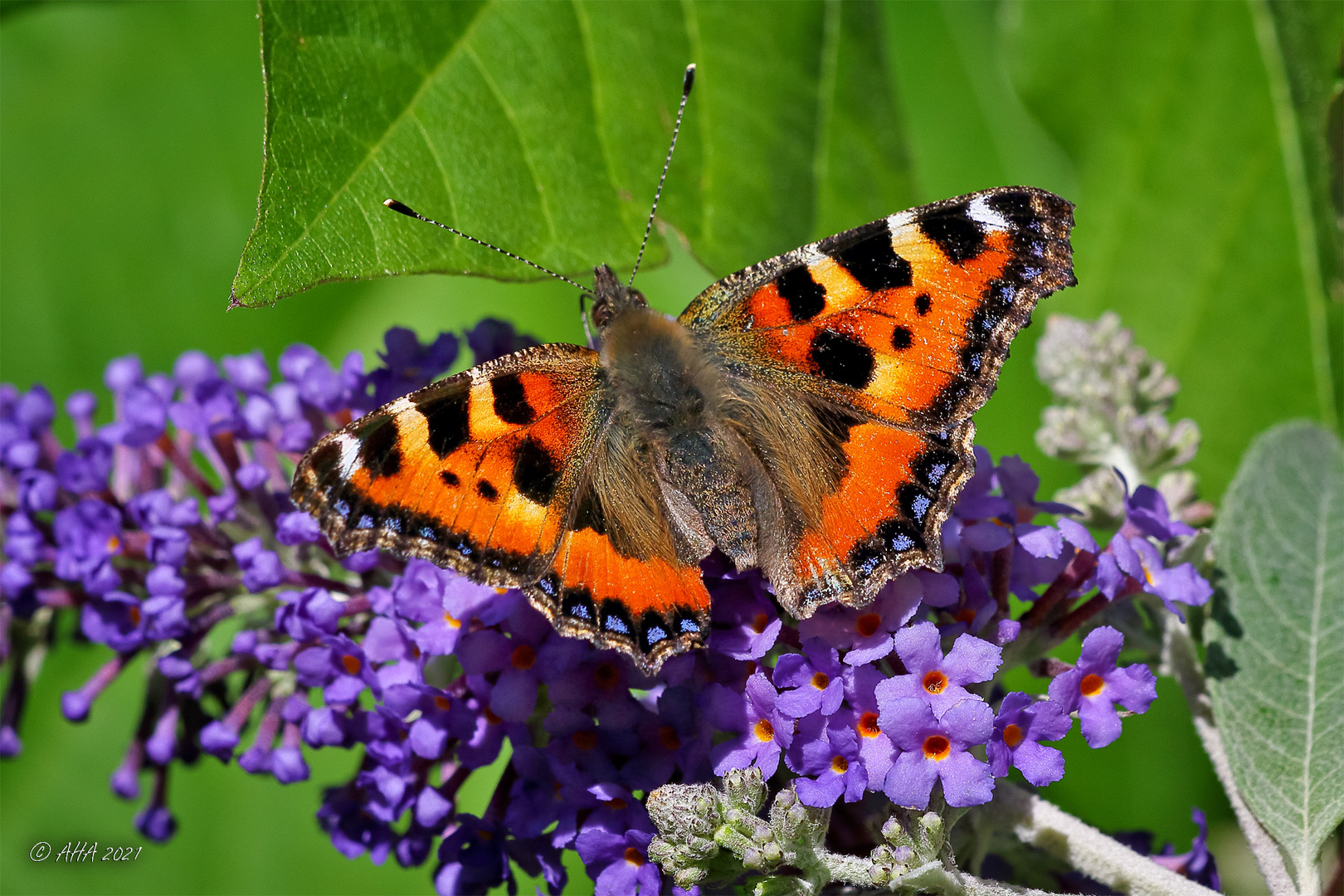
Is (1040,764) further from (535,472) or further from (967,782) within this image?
(535,472)

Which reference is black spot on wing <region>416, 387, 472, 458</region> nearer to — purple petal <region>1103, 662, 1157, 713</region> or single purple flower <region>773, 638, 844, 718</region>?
single purple flower <region>773, 638, 844, 718</region>

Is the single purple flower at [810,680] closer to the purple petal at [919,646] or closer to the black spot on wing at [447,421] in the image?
the purple petal at [919,646]

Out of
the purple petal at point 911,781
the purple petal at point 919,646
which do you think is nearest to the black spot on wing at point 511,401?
the purple petal at point 919,646

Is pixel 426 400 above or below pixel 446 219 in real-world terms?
below

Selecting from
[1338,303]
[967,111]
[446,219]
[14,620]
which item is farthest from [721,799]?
[967,111]

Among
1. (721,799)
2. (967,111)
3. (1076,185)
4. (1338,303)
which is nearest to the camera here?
(721,799)

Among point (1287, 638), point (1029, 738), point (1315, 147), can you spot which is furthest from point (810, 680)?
point (1315, 147)

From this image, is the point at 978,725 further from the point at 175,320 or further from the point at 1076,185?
the point at 175,320
